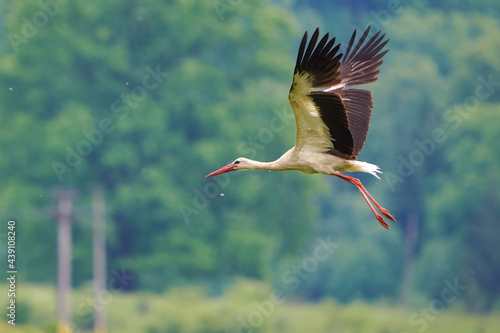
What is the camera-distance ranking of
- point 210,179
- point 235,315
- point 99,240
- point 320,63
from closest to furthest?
1. point 320,63
2. point 235,315
3. point 99,240
4. point 210,179

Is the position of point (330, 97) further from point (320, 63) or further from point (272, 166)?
point (272, 166)

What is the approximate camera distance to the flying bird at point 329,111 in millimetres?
11047

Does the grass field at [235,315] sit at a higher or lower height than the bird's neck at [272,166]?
higher

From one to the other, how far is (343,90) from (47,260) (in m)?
22.7

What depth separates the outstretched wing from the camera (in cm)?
1102

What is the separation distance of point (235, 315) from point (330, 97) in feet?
56.2

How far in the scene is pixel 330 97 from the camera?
1130 cm

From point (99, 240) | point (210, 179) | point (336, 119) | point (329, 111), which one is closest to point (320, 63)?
point (329, 111)

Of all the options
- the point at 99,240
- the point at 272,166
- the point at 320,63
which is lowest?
the point at 272,166

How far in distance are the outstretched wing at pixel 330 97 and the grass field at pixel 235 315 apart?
Result: 45.2 ft

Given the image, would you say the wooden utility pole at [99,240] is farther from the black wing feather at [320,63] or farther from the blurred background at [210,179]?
the black wing feather at [320,63]

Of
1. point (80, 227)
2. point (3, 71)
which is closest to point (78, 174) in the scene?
point (80, 227)

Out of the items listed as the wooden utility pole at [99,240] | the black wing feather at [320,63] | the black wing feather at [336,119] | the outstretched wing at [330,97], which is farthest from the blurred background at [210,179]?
the black wing feather at [320,63]

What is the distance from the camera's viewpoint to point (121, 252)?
35406mm
